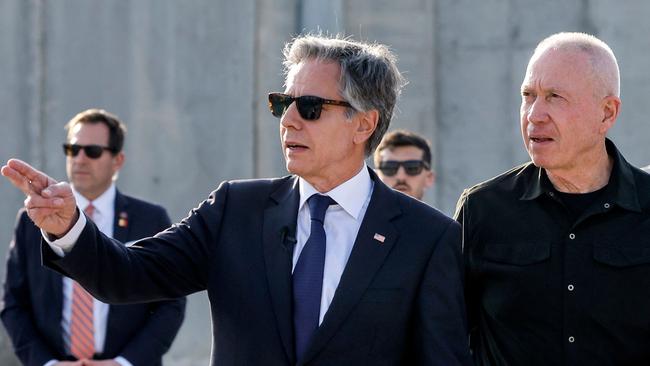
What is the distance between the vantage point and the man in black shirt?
13.8 ft

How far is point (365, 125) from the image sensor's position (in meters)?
4.29

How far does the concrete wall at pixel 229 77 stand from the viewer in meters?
9.13

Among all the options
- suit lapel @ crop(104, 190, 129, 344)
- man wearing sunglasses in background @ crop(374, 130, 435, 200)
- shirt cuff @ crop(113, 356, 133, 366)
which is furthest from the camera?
man wearing sunglasses in background @ crop(374, 130, 435, 200)

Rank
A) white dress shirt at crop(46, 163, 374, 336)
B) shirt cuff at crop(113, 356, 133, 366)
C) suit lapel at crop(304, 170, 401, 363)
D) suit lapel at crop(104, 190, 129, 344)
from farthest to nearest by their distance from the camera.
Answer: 1. suit lapel at crop(104, 190, 129, 344)
2. shirt cuff at crop(113, 356, 133, 366)
3. white dress shirt at crop(46, 163, 374, 336)
4. suit lapel at crop(304, 170, 401, 363)

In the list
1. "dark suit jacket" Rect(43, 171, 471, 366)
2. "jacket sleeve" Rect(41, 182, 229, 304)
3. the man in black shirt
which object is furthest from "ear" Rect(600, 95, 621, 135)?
"jacket sleeve" Rect(41, 182, 229, 304)

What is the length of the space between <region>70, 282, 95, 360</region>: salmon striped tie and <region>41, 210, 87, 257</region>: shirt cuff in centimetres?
267

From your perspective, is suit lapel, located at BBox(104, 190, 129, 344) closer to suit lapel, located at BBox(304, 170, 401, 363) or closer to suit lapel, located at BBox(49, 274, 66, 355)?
suit lapel, located at BBox(49, 274, 66, 355)

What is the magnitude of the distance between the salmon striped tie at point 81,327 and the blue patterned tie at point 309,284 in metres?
2.53

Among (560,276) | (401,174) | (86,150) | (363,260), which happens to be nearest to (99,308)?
(86,150)

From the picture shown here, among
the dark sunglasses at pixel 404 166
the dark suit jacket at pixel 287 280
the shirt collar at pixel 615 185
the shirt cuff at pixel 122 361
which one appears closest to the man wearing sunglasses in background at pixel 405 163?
the dark sunglasses at pixel 404 166

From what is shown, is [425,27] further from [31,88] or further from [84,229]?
[84,229]

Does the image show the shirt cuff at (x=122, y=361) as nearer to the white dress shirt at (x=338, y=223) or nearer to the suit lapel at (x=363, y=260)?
the white dress shirt at (x=338, y=223)

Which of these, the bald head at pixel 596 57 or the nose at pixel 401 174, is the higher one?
the bald head at pixel 596 57

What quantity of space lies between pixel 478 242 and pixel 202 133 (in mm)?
5225
